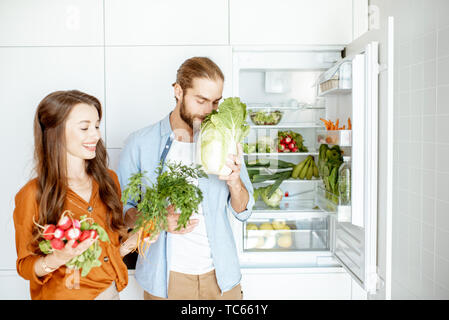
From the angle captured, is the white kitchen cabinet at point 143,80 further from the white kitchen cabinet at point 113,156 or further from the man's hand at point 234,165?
the man's hand at point 234,165

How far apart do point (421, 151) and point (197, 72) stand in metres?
1.16

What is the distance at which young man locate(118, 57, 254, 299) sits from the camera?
5.18 ft

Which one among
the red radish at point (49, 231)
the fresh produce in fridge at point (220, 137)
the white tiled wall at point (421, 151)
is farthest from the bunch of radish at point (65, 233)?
the white tiled wall at point (421, 151)

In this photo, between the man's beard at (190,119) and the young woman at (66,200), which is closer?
the young woman at (66,200)

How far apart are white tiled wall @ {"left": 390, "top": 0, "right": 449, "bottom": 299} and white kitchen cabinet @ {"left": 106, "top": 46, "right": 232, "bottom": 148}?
3.19ft

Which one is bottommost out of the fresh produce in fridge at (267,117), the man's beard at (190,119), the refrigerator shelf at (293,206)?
the refrigerator shelf at (293,206)

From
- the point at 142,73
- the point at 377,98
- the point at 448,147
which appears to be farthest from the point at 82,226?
the point at 448,147

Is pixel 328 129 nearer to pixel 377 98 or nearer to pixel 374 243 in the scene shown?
pixel 377 98

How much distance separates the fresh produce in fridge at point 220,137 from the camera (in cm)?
142

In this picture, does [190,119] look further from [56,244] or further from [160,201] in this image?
[56,244]

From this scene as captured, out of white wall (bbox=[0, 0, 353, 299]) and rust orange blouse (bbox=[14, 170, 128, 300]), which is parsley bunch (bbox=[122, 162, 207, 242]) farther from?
white wall (bbox=[0, 0, 353, 299])

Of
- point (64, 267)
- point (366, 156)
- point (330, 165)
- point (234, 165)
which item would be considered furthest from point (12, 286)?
point (366, 156)

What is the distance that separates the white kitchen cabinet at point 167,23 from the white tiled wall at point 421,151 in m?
1.00

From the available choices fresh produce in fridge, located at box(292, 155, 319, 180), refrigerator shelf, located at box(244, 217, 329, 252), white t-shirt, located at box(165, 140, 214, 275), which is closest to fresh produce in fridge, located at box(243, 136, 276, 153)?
fresh produce in fridge, located at box(292, 155, 319, 180)
